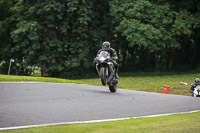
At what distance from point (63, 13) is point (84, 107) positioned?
25.9 m

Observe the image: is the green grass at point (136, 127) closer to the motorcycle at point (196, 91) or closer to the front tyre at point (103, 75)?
the front tyre at point (103, 75)

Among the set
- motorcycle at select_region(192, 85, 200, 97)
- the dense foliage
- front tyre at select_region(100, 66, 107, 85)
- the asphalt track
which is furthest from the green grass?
the dense foliage

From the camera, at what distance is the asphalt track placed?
8344 mm

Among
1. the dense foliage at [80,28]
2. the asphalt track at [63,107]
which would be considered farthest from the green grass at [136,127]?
the dense foliage at [80,28]

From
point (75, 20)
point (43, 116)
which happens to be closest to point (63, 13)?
point (75, 20)

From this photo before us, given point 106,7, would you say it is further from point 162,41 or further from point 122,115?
point 122,115

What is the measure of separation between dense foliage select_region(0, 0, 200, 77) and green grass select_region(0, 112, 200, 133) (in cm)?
2461

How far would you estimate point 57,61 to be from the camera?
35.8 m

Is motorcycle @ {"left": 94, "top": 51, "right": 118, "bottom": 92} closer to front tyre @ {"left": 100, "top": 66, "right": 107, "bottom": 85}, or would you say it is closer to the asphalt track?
front tyre @ {"left": 100, "top": 66, "right": 107, "bottom": 85}

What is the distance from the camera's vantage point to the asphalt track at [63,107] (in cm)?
834

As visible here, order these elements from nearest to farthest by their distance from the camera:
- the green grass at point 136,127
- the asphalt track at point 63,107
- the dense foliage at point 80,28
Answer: the green grass at point 136,127 < the asphalt track at point 63,107 < the dense foliage at point 80,28

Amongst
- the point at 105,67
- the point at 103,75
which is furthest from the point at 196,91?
the point at 103,75

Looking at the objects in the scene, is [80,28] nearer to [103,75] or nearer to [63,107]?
[103,75]

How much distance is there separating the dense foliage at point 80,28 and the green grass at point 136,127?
2461cm
